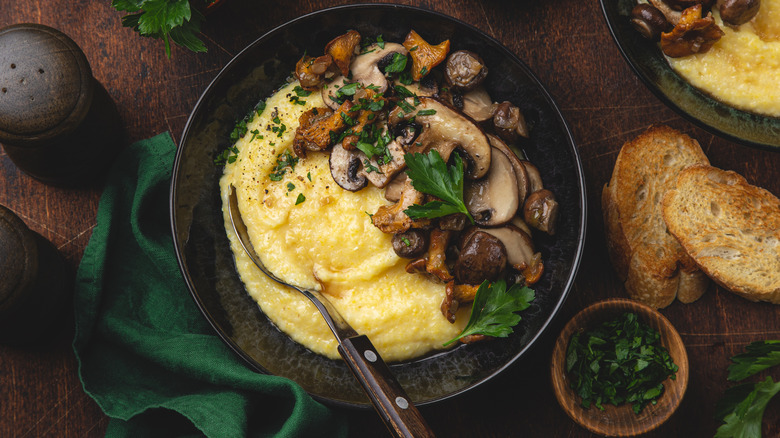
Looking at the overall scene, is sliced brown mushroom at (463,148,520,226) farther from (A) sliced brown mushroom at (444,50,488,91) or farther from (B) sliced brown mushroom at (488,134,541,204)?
(A) sliced brown mushroom at (444,50,488,91)

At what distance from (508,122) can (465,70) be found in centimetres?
40

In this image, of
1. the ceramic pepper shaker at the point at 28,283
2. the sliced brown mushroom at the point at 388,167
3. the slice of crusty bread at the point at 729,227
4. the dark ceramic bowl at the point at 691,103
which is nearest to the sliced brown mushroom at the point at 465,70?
the sliced brown mushroom at the point at 388,167

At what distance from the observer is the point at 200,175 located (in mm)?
3812

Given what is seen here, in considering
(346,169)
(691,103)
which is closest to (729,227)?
(691,103)

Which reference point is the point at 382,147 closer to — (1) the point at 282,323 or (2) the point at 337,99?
(2) the point at 337,99

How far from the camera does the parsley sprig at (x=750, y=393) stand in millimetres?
3398

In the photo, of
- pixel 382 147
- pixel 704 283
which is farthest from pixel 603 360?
pixel 382 147

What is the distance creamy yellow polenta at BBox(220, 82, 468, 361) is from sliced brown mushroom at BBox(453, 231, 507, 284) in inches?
10.4

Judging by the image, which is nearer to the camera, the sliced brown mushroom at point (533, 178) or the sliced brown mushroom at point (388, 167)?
the sliced brown mushroom at point (388, 167)

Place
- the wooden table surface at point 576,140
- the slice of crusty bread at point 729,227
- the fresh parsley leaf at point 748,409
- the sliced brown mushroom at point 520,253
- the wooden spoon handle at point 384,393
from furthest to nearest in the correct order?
the wooden table surface at point 576,140
the slice of crusty bread at point 729,227
the sliced brown mushroom at point 520,253
the fresh parsley leaf at point 748,409
the wooden spoon handle at point 384,393

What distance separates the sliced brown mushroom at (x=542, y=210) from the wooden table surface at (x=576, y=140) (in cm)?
61

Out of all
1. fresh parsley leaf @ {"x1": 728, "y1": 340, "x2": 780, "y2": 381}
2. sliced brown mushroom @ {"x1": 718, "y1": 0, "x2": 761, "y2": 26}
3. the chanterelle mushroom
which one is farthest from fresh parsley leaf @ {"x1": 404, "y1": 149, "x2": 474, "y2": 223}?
fresh parsley leaf @ {"x1": 728, "y1": 340, "x2": 780, "y2": 381}

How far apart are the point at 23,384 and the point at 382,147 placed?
2.82m

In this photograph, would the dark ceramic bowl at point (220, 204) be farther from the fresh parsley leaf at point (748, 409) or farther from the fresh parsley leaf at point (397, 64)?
the fresh parsley leaf at point (748, 409)
